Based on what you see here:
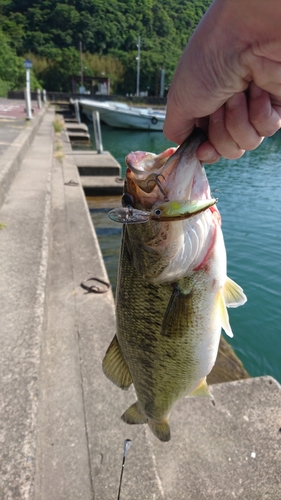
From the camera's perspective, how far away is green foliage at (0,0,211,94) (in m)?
76.3

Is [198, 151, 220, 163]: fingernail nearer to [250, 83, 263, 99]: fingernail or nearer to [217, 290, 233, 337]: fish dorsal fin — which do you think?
[250, 83, 263, 99]: fingernail

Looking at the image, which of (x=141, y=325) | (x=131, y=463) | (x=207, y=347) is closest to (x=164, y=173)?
(x=141, y=325)

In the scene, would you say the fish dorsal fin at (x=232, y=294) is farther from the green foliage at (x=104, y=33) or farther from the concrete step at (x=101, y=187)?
the green foliage at (x=104, y=33)

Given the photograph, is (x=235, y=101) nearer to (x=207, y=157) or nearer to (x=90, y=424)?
(x=207, y=157)

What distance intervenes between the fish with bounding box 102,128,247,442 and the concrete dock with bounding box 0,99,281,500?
0.46 m

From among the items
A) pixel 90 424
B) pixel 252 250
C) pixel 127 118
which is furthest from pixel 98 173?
pixel 127 118

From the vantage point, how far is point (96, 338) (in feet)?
10.2

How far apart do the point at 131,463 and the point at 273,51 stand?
2.24 metres

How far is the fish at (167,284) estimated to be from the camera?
132cm

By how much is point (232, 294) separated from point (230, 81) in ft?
3.35

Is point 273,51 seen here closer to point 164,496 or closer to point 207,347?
point 207,347

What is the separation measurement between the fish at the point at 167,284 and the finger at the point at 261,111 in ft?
0.65

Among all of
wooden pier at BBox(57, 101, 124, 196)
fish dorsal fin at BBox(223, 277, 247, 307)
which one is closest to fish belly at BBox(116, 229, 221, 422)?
fish dorsal fin at BBox(223, 277, 247, 307)

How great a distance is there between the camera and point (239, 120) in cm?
126
